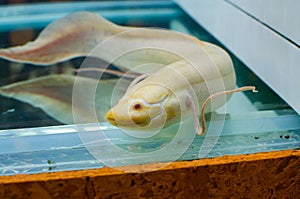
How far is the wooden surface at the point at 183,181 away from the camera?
63 centimetres

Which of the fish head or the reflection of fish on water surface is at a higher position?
the reflection of fish on water surface

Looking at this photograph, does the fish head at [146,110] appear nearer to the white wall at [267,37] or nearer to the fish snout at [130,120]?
the fish snout at [130,120]

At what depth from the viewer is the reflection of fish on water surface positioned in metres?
0.76

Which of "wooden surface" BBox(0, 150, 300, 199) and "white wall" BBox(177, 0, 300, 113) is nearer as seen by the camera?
"wooden surface" BBox(0, 150, 300, 199)

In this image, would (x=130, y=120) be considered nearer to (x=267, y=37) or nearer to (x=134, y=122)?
(x=134, y=122)

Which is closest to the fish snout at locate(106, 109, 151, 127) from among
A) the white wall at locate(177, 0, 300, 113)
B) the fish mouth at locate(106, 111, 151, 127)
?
the fish mouth at locate(106, 111, 151, 127)

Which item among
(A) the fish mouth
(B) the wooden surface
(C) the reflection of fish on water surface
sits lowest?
(B) the wooden surface

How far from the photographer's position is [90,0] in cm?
216

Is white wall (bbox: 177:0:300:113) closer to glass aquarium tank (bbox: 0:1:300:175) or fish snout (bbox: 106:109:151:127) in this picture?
glass aquarium tank (bbox: 0:1:300:175)

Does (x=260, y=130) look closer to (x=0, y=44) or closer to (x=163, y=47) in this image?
(x=163, y=47)

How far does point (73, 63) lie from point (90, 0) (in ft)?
3.26

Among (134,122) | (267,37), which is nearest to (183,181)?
(134,122)

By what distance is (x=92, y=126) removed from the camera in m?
0.78

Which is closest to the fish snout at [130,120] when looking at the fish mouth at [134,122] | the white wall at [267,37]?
the fish mouth at [134,122]
